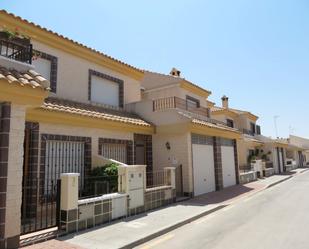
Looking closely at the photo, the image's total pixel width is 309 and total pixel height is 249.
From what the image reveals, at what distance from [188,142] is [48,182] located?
6838mm

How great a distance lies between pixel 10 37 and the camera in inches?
268

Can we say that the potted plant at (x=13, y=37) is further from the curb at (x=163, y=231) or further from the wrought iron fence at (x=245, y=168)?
the wrought iron fence at (x=245, y=168)

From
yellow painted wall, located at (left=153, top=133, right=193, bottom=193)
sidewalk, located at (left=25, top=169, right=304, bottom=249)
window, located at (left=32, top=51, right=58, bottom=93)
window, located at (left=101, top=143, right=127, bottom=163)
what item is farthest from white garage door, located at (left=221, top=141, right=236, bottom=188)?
window, located at (left=32, top=51, right=58, bottom=93)

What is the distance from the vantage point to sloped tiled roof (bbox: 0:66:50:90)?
19.6 ft

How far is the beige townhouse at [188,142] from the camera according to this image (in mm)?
13641

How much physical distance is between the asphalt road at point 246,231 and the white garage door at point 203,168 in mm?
3080

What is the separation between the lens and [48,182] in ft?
31.2

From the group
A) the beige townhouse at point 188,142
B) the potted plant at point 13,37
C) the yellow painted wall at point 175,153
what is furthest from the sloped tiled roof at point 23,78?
the yellow painted wall at point 175,153

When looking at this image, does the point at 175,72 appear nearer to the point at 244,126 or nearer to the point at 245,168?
the point at 245,168

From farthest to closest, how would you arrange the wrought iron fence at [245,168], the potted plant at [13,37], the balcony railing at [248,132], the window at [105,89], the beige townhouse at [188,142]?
the balcony railing at [248,132], the wrought iron fence at [245,168], the window at [105,89], the beige townhouse at [188,142], the potted plant at [13,37]

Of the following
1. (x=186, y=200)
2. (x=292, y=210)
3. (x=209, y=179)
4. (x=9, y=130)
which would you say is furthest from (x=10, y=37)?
(x=209, y=179)

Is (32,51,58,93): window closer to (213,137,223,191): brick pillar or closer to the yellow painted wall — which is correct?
the yellow painted wall

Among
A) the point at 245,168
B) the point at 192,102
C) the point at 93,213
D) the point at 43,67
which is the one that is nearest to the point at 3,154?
the point at 93,213

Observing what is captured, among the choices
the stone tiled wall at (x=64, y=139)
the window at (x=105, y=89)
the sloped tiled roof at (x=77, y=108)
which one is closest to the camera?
the stone tiled wall at (x=64, y=139)
